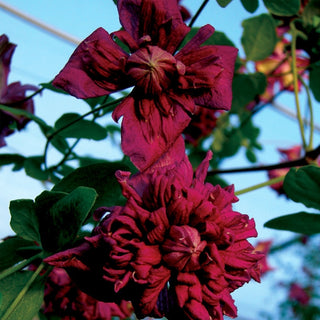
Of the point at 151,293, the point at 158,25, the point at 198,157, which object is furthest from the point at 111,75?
the point at 198,157

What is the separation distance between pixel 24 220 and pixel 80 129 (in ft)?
0.55

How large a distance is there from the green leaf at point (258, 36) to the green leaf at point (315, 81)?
0.08m

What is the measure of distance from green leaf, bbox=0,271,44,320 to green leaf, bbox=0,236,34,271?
2cm

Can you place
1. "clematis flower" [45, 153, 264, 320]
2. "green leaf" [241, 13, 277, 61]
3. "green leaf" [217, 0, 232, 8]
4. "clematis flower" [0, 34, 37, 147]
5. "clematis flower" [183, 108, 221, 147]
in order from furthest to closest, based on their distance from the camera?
"clematis flower" [183, 108, 221, 147]
"green leaf" [241, 13, 277, 61]
"clematis flower" [0, 34, 37, 147]
"green leaf" [217, 0, 232, 8]
"clematis flower" [45, 153, 264, 320]

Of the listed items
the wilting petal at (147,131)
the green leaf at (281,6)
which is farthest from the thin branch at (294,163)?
the wilting petal at (147,131)

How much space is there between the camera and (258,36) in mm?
702

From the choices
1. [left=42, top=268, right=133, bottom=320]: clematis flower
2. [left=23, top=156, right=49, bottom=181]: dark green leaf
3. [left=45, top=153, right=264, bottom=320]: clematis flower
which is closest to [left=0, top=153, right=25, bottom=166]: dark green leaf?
[left=23, top=156, right=49, bottom=181]: dark green leaf

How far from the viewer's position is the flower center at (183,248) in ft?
1.08

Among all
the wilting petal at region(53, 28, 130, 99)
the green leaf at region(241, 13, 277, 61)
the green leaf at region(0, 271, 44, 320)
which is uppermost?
the wilting petal at region(53, 28, 130, 99)

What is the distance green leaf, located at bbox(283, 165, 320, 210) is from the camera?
1.46 ft

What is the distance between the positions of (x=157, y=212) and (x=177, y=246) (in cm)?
3

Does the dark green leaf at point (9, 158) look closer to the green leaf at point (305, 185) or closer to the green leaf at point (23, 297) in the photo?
the green leaf at point (23, 297)

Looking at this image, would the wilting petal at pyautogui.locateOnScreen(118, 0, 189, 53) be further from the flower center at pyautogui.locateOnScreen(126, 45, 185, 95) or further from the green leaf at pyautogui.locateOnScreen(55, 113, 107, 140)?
the green leaf at pyautogui.locateOnScreen(55, 113, 107, 140)

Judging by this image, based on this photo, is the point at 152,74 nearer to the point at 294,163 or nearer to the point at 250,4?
the point at 250,4
